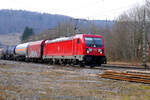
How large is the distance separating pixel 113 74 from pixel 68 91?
18.1ft

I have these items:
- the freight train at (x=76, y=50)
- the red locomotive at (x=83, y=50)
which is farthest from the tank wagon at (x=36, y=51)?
the red locomotive at (x=83, y=50)

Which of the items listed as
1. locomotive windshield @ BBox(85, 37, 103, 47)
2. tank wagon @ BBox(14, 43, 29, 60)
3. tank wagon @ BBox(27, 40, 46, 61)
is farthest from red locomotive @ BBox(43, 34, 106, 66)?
tank wagon @ BBox(14, 43, 29, 60)

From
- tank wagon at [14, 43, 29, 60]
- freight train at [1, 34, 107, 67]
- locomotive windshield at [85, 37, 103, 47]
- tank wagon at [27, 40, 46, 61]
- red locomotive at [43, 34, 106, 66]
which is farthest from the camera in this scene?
tank wagon at [14, 43, 29, 60]

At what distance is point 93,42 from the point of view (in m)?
23.7

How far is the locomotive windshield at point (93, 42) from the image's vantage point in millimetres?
23286

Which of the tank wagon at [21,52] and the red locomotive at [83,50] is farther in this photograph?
the tank wagon at [21,52]

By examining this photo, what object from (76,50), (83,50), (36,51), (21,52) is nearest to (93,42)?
(83,50)

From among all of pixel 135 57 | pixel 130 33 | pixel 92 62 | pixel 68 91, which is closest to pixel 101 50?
pixel 92 62

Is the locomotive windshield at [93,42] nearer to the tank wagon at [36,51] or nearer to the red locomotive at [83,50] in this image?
the red locomotive at [83,50]

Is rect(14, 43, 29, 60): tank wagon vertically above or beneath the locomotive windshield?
beneath

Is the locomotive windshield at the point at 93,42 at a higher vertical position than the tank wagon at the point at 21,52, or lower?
higher

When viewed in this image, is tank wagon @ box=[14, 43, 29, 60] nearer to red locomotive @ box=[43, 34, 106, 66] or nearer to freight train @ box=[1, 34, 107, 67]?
freight train @ box=[1, 34, 107, 67]

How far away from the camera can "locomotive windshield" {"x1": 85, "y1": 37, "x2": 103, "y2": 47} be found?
23.3m

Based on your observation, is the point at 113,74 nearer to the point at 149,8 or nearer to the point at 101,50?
the point at 101,50
